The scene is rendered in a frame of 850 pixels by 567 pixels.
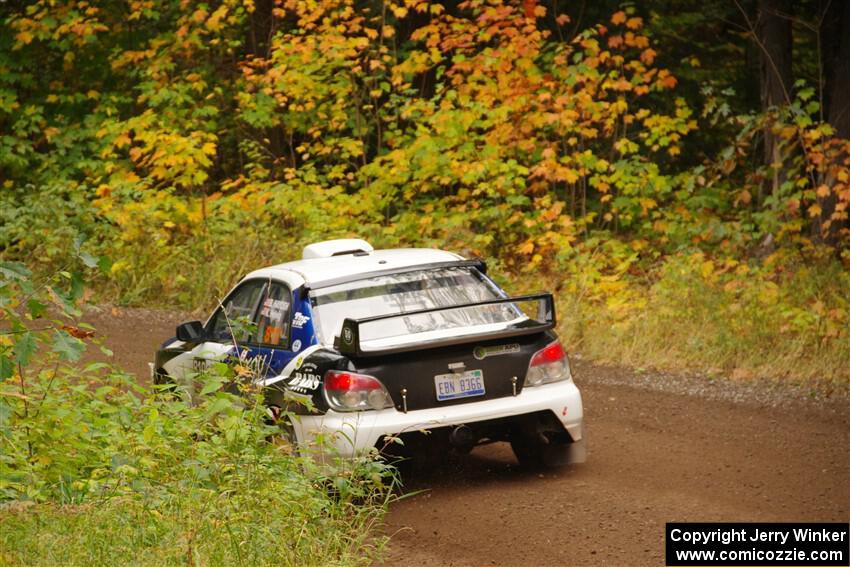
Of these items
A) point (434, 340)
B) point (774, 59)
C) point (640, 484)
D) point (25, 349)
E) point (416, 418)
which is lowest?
point (640, 484)

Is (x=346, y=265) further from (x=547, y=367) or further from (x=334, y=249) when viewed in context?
(x=547, y=367)

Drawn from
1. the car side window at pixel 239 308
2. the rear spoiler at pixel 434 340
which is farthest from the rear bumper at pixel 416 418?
the car side window at pixel 239 308

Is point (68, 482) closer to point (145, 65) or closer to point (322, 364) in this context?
point (322, 364)

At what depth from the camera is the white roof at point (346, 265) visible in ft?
27.7

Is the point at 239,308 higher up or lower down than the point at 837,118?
lower down

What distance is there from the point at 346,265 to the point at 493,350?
57.8 inches

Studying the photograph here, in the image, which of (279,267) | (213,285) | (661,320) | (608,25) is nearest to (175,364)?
(279,267)

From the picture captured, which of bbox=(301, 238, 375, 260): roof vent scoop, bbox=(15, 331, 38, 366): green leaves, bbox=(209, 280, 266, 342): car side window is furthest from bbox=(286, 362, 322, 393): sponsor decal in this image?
bbox=(15, 331, 38, 366): green leaves

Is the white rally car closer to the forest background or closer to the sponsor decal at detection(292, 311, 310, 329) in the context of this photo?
the sponsor decal at detection(292, 311, 310, 329)

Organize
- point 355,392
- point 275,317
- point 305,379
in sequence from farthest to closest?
Answer: 1. point 275,317
2. point 305,379
3. point 355,392

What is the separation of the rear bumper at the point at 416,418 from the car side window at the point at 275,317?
913mm

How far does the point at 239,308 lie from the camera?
9336 mm

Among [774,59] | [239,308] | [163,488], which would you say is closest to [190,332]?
[239,308]

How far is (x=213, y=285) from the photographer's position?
17578mm
